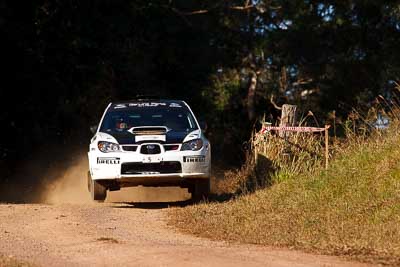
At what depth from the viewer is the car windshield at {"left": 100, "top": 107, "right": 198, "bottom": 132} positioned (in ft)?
54.4

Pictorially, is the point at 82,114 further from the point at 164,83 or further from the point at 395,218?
the point at 395,218

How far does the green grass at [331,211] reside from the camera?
10828 mm

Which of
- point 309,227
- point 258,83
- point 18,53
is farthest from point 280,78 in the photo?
point 309,227

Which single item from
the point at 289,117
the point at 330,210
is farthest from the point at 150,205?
the point at 330,210

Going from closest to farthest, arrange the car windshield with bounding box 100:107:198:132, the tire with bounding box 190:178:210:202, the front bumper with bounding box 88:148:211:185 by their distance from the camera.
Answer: the front bumper with bounding box 88:148:211:185
the tire with bounding box 190:178:210:202
the car windshield with bounding box 100:107:198:132

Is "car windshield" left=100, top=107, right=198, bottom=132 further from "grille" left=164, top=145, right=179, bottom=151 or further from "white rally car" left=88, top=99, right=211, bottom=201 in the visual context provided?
"grille" left=164, top=145, right=179, bottom=151

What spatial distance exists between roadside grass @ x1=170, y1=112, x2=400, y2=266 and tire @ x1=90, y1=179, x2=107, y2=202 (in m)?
1.56

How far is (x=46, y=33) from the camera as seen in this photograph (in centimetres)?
2867

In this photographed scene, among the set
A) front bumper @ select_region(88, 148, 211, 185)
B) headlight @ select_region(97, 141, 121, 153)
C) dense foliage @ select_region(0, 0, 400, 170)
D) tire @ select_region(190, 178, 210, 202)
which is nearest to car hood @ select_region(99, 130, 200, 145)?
headlight @ select_region(97, 141, 121, 153)

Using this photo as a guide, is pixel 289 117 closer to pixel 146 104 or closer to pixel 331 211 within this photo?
pixel 146 104

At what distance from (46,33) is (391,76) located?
11918mm

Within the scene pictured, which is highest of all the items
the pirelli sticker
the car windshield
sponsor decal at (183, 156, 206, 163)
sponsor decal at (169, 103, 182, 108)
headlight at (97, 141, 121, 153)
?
sponsor decal at (169, 103, 182, 108)

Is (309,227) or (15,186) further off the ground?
(309,227)

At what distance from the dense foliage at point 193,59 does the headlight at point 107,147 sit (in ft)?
33.0
